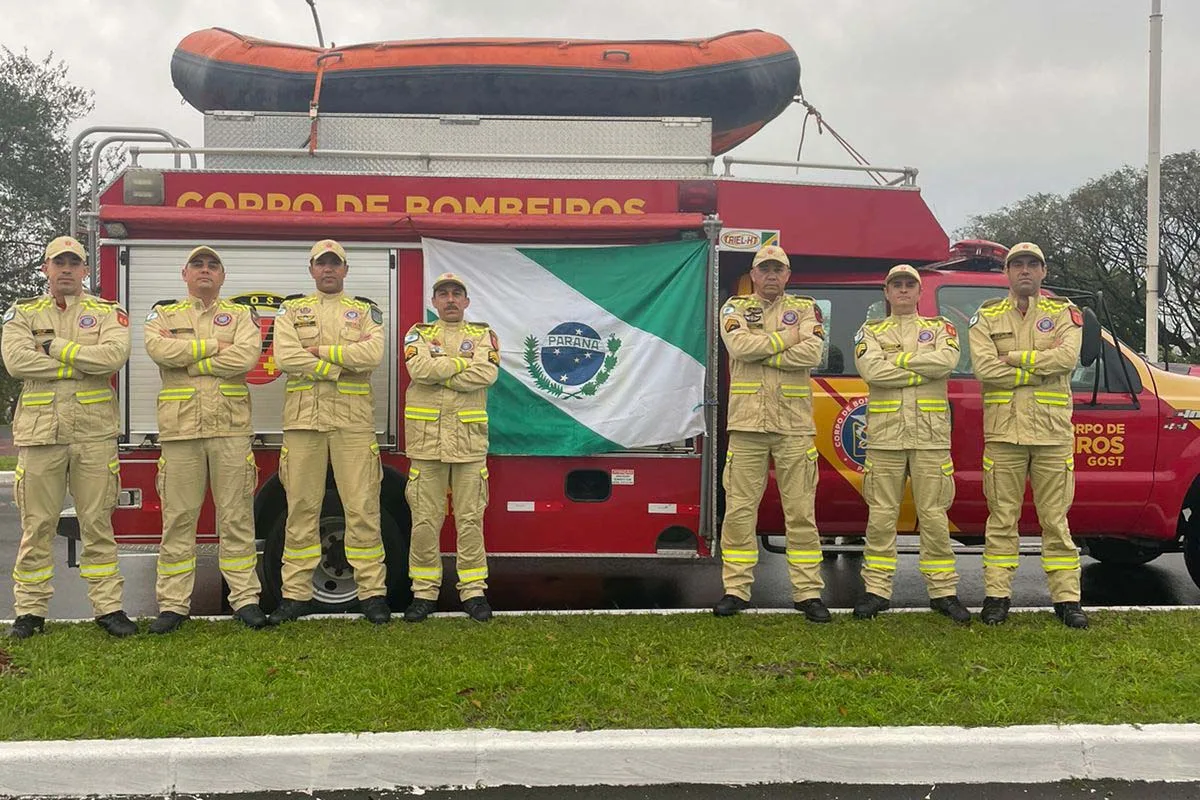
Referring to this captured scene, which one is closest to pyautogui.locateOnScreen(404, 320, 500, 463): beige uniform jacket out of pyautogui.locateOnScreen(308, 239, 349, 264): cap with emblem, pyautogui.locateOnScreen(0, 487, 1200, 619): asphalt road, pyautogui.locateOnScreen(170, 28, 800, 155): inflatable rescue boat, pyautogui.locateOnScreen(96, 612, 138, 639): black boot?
pyautogui.locateOnScreen(308, 239, 349, 264): cap with emblem

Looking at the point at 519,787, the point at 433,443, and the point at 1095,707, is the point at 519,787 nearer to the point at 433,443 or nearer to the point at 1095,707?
the point at 433,443

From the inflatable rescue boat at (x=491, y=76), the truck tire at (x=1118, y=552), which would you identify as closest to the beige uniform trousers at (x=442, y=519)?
the inflatable rescue boat at (x=491, y=76)

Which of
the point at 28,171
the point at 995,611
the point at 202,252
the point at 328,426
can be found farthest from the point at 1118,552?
the point at 28,171

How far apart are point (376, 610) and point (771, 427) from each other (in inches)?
91.0

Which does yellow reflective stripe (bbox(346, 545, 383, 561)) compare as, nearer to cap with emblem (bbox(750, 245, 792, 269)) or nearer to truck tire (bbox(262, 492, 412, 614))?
truck tire (bbox(262, 492, 412, 614))

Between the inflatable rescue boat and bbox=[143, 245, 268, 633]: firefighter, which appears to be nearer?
bbox=[143, 245, 268, 633]: firefighter

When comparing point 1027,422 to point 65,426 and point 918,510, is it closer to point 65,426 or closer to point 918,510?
point 918,510

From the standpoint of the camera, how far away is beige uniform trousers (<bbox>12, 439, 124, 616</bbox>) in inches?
173

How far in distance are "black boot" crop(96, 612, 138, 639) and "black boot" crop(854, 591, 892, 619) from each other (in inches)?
149

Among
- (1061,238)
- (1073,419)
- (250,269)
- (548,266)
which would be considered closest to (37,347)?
(250,269)

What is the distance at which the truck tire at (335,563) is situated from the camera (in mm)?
5070

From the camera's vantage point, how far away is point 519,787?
316 centimetres

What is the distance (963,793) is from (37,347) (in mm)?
4527

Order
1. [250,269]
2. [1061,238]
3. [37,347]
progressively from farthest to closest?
1. [1061,238]
2. [250,269]
3. [37,347]
